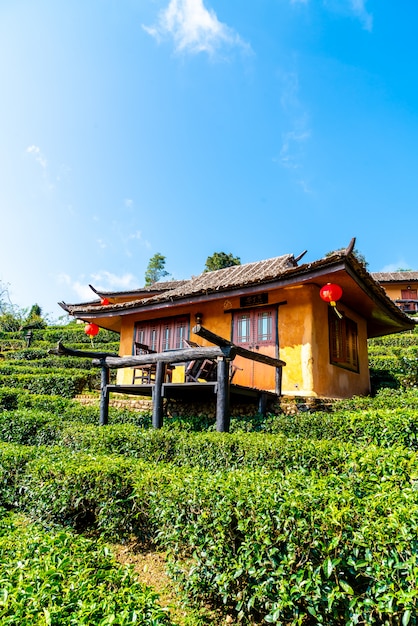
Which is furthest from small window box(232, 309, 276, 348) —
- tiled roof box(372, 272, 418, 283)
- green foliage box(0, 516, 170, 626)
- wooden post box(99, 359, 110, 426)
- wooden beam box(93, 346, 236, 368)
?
tiled roof box(372, 272, 418, 283)

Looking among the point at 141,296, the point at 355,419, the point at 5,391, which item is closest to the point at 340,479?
the point at 355,419

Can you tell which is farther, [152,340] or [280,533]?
[152,340]

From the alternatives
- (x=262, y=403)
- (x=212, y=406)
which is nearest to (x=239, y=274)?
(x=212, y=406)

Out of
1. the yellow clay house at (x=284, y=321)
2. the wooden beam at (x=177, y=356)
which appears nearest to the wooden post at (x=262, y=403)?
the yellow clay house at (x=284, y=321)

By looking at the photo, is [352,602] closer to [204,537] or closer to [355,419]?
[204,537]

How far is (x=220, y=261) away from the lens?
41562 mm

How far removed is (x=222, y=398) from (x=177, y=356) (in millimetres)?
1359

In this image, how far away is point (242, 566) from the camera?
3041 mm

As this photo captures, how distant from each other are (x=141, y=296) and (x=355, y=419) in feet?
75.7

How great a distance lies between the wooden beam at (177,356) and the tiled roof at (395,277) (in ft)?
86.2

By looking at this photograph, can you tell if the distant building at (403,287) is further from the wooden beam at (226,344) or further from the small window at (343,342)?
the wooden beam at (226,344)

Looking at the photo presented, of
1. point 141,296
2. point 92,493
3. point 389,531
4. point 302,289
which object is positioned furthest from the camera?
point 141,296

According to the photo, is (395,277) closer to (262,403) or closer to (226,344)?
(262,403)

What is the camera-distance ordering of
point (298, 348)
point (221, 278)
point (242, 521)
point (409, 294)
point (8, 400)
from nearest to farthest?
1. point (242, 521)
2. point (298, 348)
3. point (221, 278)
4. point (8, 400)
5. point (409, 294)
